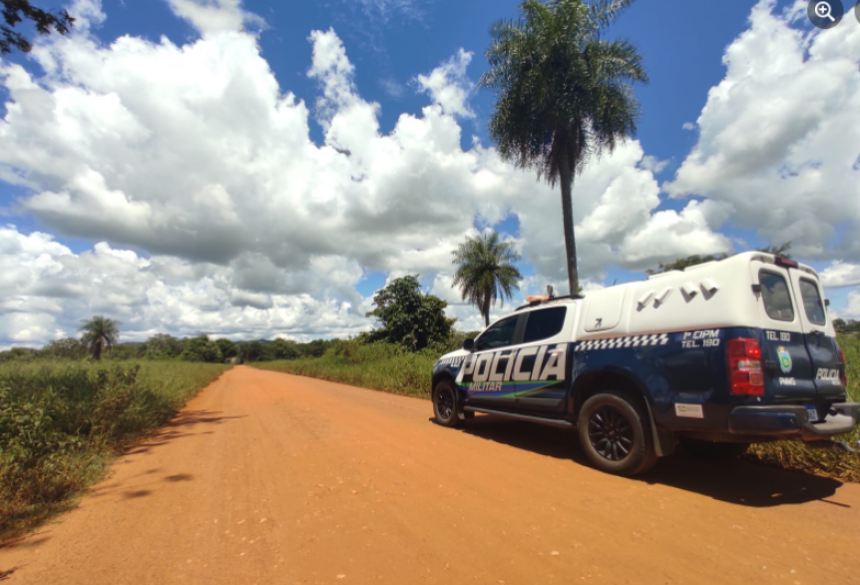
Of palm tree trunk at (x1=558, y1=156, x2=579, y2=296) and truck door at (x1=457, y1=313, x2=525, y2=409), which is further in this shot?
palm tree trunk at (x1=558, y1=156, x2=579, y2=296)

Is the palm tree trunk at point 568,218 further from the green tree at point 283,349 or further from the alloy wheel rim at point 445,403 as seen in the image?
the green tree at point 283,349

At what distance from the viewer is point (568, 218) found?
45.4 feet

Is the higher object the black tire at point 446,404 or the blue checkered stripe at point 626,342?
the blue checkered stripe at point 626,342

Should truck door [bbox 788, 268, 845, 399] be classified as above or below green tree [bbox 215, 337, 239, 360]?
below

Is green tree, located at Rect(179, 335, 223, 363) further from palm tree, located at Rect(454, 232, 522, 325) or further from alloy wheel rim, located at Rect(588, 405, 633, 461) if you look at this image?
alloy wheel rim, located at Rect(588, 405, 633, 461)

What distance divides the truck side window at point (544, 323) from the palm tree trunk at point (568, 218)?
7.91 m

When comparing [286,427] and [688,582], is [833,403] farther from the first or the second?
[286,427]

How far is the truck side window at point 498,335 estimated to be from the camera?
6.46 m

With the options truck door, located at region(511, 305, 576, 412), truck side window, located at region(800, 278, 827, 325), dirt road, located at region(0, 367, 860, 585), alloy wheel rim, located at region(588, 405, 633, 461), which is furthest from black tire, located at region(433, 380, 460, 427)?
truck side window, located at region(800, 278, 827, 325)

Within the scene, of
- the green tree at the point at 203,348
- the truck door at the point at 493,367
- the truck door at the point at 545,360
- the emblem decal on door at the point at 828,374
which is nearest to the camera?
the emblem decal on door at the point at 828,374

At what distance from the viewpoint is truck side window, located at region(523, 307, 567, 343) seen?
563 centimetres

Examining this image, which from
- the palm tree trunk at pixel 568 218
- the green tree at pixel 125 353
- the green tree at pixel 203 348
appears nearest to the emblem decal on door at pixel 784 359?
the palm tree trunk at pixel 568 218

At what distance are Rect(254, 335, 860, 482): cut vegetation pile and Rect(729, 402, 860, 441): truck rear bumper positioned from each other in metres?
0.88

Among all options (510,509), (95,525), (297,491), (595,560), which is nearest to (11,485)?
(95,525)
